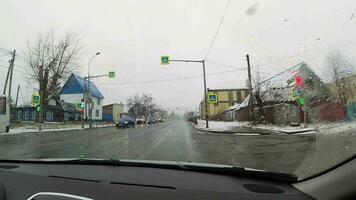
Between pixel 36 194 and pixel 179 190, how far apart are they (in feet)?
3.55

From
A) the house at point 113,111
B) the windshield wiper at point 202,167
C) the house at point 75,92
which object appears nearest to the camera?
the windshield wiper at point 202,167

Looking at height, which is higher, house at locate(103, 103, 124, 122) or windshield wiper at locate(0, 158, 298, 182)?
house at locate(103, 103, 124, 122)

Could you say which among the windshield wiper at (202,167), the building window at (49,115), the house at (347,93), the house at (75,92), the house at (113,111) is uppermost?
the house at (75,92)

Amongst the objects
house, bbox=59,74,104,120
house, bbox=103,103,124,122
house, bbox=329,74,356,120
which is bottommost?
house, bbox=329,74,356,120

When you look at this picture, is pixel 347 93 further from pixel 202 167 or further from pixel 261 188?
pixel 202 167

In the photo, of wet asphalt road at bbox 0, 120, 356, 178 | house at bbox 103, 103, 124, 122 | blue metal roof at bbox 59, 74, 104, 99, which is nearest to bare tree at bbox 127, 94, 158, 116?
house at bbox 103, 103, 124, 122

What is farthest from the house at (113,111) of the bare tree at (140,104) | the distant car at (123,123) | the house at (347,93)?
the house at (347,93)

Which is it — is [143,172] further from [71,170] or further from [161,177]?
[71,170]

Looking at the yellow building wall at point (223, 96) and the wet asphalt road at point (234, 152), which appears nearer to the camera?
the wet asphalt road at point (234, 152)

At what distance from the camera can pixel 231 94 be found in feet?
381

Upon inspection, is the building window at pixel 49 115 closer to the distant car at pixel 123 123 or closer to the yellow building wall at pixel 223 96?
the distant car at pixel 123 123

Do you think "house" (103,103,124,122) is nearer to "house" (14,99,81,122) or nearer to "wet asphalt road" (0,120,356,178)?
"house" (14,99,81,122)

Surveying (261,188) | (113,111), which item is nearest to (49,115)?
(113,111)

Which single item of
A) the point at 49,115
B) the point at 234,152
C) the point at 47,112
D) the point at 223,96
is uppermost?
the point at 223,96
